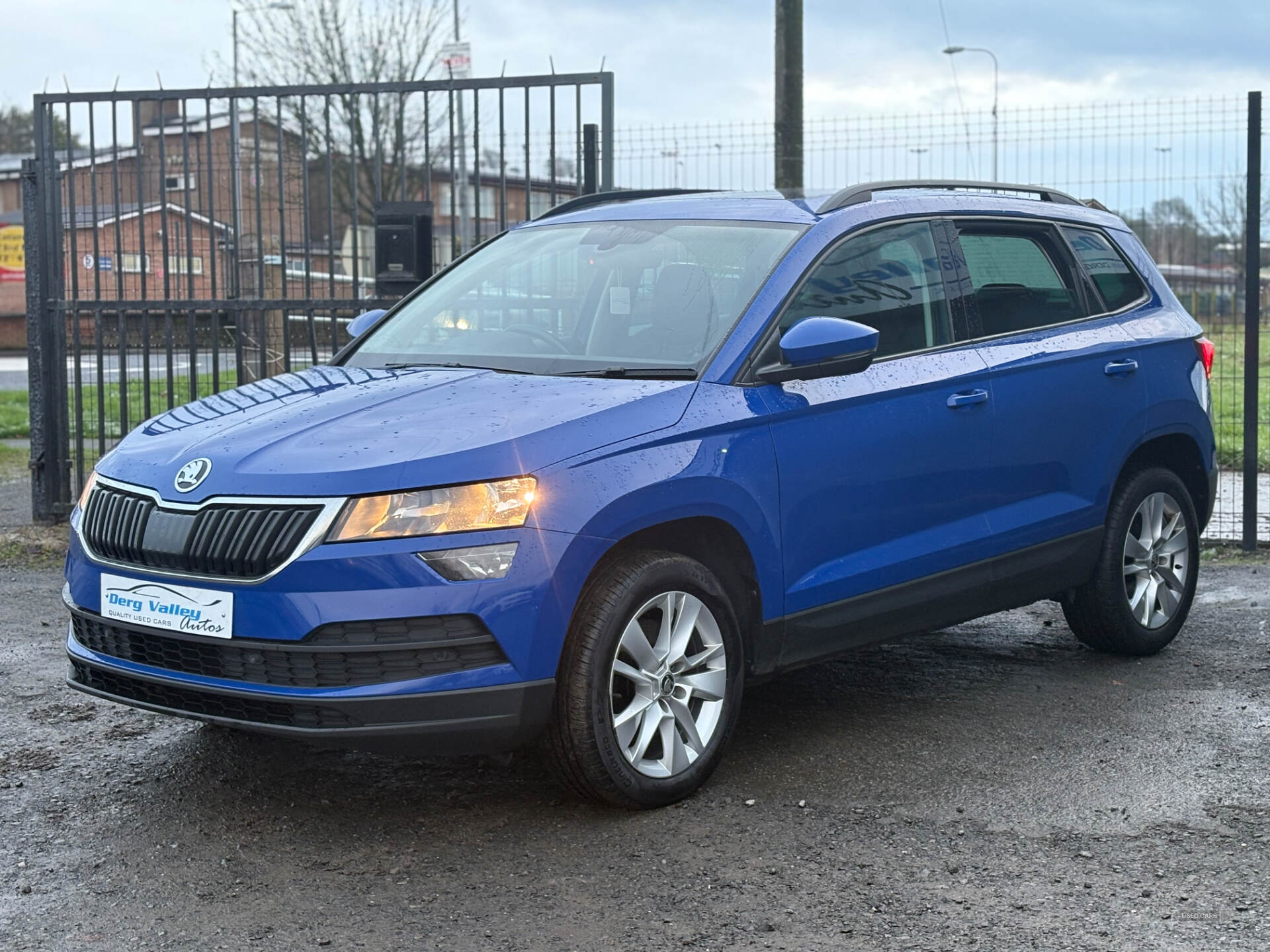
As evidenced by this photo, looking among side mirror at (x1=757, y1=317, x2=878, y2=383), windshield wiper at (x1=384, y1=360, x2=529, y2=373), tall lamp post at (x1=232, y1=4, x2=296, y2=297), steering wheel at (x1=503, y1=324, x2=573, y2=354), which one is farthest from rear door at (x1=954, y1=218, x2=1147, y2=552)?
tall lamp post at (x1=232, y1=4, x2=296, y2=297)

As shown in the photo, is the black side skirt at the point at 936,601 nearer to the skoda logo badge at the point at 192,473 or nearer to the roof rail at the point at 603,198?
the skoda logo badge at the point at 192,473

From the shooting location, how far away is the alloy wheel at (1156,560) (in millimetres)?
6117

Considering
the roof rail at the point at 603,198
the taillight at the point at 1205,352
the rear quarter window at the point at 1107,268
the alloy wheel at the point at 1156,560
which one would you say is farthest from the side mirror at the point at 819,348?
the taillight at the point at 1205,352

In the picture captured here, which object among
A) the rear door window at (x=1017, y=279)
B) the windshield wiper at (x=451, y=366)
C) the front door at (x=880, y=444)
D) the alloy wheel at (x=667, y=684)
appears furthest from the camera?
the rear door window at (x=1017, y=279)

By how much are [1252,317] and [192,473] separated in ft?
22.2

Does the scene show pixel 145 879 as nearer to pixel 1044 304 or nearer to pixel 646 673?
pixel 646 673

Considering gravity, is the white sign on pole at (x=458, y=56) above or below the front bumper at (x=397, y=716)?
above

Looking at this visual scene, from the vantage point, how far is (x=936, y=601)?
514 centimetres

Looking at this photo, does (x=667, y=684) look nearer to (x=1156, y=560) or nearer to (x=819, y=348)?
(x=819, y=348)

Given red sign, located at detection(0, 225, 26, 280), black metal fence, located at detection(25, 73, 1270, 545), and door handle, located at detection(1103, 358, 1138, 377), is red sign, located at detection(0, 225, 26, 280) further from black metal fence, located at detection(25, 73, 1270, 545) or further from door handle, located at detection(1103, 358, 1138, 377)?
door handle, located at detection(1103, 358, 1138, 377)

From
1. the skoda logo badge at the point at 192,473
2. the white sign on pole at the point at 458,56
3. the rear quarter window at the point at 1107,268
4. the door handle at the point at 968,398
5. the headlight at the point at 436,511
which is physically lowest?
the headlight at the point at 436,511

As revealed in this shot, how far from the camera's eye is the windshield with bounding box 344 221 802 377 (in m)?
4.74

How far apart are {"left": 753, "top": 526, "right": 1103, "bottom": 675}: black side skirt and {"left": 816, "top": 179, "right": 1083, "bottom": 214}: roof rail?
1272 millimetres

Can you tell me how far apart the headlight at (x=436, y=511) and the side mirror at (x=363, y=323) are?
2.02 m
